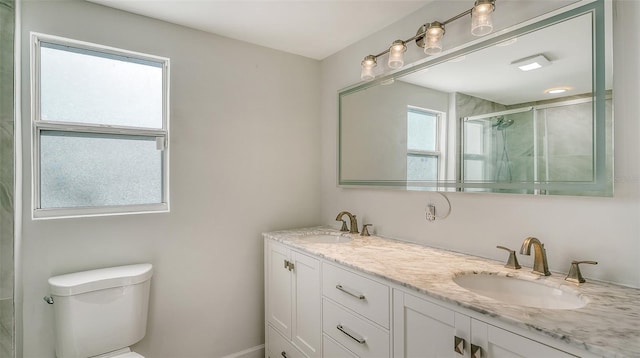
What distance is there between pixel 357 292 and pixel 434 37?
132cm

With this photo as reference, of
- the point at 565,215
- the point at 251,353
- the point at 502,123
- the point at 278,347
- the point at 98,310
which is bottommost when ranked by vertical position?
the point at 251,353

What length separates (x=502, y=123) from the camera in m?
1.46

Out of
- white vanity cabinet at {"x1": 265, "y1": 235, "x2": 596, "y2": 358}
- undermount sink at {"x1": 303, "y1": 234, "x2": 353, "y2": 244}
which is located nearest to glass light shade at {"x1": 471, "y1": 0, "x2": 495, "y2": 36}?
white vanity cabinet at {"x1": 265, "y1": 235, "x2": 596, "y2": 358}

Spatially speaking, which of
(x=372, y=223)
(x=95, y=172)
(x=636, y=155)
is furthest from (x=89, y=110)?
(x=636, y=155)

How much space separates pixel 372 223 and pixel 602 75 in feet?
4.64

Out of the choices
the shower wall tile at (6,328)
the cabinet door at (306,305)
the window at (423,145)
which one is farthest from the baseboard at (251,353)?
the window at (423,145)

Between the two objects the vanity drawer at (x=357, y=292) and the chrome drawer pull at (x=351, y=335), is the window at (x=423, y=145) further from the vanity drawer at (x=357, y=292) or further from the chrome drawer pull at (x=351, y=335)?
the chrome drawer pull at (x=351, y=335)

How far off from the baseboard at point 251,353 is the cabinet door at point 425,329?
55.5 inches

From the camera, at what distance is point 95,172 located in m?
1.84

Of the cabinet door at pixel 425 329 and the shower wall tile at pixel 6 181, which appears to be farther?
the cabinet door at pixel 425 329

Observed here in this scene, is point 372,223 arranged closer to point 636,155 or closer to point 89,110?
point 636,155

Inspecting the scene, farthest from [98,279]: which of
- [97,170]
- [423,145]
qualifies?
[423,145]

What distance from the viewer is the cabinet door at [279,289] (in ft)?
6.48

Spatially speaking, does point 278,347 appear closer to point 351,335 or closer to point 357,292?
point 351,335
